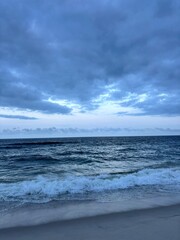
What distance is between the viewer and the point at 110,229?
595 cm

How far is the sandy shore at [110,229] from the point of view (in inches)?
212

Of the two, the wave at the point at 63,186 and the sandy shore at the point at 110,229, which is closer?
the sandy shore at the point at 110,229

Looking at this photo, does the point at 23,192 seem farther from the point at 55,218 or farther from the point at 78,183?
the point at 55,218

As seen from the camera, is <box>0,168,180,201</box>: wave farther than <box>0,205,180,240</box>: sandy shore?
Yes

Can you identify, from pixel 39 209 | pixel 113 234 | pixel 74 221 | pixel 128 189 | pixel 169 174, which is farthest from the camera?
pixel 169 174

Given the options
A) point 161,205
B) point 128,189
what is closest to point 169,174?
point 128,189

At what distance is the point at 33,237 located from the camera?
5570mm

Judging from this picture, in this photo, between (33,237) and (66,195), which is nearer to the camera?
(33,237)

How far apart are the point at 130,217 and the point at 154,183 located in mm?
6218

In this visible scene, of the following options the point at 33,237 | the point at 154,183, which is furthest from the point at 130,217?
the point at 154,183

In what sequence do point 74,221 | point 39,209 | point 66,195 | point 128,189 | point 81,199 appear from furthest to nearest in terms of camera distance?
point 128,189 < point 66,195 < point 81,199 < point 39,209 < point 74,221

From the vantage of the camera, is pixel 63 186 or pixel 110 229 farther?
pixel 63 186

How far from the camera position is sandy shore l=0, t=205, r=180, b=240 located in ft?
17.7

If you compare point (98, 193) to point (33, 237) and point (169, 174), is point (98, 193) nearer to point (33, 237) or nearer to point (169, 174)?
point (33, 237)
